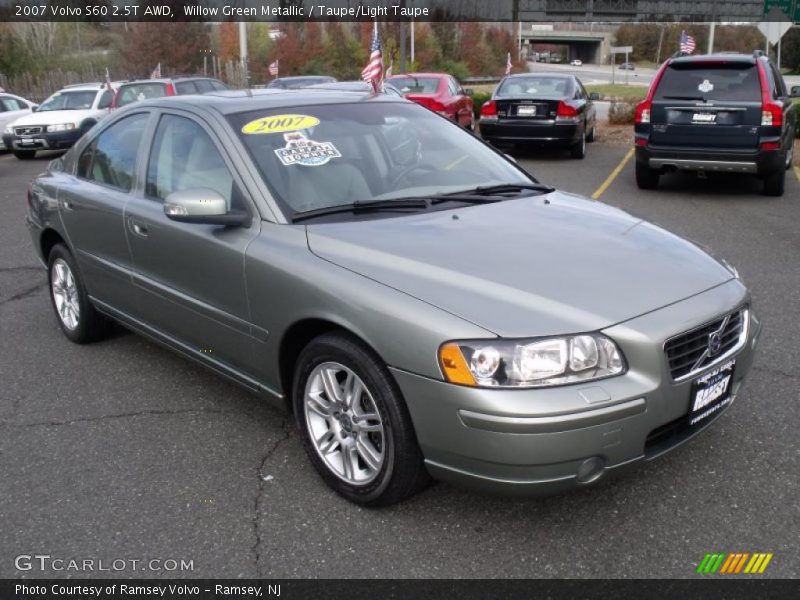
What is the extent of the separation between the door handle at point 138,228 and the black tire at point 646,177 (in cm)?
811

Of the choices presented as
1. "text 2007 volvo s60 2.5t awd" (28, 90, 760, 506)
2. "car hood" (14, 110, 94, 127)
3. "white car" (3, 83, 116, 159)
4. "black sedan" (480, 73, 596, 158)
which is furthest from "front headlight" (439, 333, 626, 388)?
"car hood" (14, 110, 94, 127)

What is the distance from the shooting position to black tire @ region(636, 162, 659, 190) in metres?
10.9

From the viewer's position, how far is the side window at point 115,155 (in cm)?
446

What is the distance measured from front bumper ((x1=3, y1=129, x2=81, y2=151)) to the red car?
719 cm

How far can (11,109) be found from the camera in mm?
18891

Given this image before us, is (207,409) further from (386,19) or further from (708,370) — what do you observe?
(386,19)

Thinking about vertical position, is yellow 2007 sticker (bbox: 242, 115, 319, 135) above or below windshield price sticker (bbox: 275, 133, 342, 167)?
above

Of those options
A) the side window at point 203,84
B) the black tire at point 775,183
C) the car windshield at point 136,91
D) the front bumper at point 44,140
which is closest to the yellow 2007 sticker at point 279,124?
the black tire at point 775,183

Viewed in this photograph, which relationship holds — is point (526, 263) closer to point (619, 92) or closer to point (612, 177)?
point (612, 177)

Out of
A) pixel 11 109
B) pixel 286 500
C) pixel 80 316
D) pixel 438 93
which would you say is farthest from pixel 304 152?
pixel 11 109

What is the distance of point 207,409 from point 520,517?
73.0 inches

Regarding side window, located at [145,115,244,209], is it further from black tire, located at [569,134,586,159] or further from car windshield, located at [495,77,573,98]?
black tire, located at [569,134,586,159]

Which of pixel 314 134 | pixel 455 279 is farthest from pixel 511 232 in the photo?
pixel 314 134

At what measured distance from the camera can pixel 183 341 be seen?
13.4 feet
